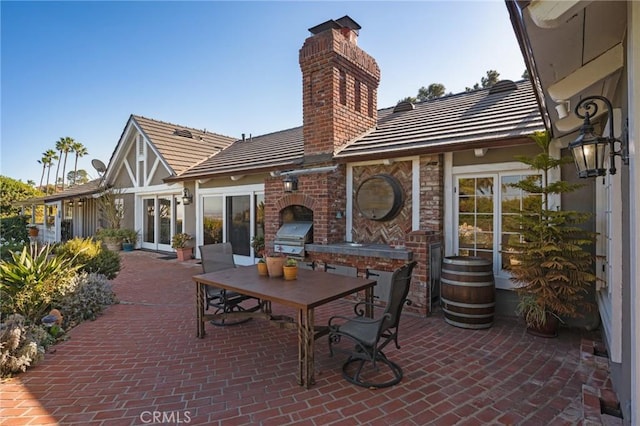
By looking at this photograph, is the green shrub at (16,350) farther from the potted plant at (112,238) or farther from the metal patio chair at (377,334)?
the potted plant at (112,238)

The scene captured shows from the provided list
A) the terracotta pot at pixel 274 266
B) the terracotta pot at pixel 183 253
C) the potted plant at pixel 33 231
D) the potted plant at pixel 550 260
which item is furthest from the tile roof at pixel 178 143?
the potted plant at pixel 33 231

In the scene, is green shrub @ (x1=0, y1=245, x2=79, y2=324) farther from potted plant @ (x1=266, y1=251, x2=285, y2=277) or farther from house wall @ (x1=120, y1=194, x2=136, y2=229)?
house wall @ (x1=120, y1=194, x2=136, y2=229)

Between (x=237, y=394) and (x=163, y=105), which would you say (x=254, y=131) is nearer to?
(x=163, y=105)

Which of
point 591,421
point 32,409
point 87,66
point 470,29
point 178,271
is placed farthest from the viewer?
point 87,66

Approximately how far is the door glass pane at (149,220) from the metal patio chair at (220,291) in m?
9.37

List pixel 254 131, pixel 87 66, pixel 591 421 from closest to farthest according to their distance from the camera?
pixel 591 421 → pixel 87 66 → pixel 254 131

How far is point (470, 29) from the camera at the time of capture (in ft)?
18.3

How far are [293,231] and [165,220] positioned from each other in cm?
783

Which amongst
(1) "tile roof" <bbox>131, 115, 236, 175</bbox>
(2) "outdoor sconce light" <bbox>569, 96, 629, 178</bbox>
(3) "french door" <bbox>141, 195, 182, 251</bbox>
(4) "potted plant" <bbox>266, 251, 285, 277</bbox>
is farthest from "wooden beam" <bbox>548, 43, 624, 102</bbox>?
(3) "french door" <bbox>141, 195, 182, 251</bbox>

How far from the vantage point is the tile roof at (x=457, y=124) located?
17.1 ft

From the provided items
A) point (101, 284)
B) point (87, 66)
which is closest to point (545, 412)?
point (101, 284)

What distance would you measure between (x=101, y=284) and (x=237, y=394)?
4258mm

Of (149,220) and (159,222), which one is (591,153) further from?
(149,220)

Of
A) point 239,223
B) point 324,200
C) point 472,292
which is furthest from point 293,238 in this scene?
point 472,292
